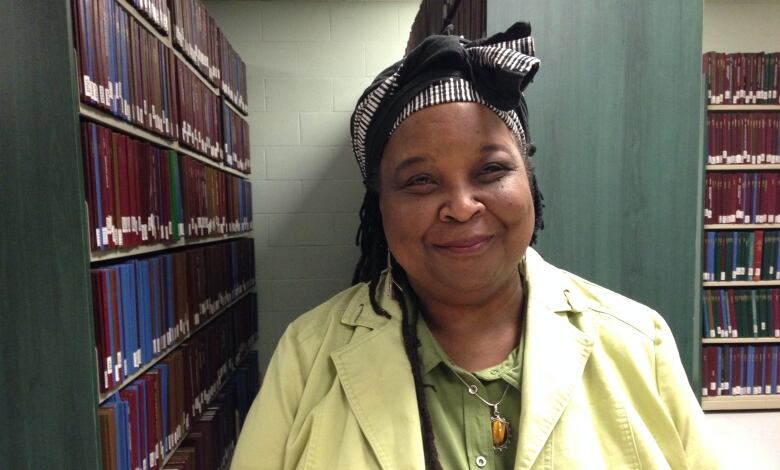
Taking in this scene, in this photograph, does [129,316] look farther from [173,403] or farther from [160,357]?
[173,403]

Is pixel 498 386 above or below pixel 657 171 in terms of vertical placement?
below

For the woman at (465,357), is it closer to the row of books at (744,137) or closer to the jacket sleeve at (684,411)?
the jacket sleeve at (684,411)

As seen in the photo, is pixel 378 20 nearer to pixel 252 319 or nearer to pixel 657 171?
pixel 252 319

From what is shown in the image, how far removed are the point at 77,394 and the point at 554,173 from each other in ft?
4.78

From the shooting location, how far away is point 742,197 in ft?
11.3

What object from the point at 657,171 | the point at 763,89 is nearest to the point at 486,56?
the point at 657,171

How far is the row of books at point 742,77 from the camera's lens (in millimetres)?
3402

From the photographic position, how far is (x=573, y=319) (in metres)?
0.99

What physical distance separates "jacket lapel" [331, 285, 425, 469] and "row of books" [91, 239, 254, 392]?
915 mm

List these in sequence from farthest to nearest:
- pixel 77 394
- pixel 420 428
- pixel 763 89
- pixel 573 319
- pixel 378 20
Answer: pixel 378 20 < pixel 763 89 < pixel 77 394 < pixel 573 319 < pixel 420 428

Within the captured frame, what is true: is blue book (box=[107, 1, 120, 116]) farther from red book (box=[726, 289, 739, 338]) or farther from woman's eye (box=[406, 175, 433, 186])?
red book (box=[726, 289, 739, 338])

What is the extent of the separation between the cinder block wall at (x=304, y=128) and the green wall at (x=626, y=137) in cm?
253

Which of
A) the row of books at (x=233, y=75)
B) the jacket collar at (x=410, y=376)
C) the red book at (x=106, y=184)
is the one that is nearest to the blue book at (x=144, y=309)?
the red book at (x=106, y=184)

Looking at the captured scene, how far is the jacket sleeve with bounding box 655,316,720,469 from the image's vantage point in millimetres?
888
